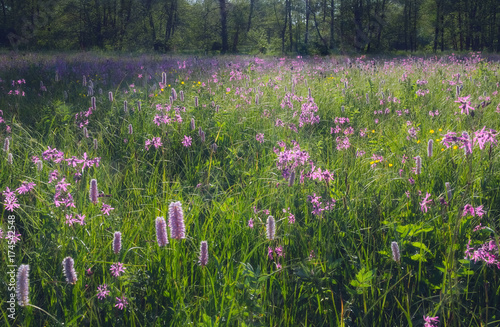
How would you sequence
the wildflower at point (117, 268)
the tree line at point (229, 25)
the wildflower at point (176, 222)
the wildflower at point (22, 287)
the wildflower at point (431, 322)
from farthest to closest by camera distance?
the tree line at point (229, 25) < the wildflower at point (117, 268) < the wildflower at point (431, 322) < the wildflower at point (176, 222) < the wildflower at point (22, 287)

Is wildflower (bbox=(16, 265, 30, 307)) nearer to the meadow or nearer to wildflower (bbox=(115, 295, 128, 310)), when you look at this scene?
the meadow

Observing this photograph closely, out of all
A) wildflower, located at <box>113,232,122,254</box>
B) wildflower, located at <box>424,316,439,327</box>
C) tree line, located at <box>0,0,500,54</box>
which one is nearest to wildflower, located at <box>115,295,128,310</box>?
wildflower, located at <box>113,232,122,254</box>

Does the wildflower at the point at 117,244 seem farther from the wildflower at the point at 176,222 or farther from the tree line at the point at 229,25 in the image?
the tree line at the point at 229,25

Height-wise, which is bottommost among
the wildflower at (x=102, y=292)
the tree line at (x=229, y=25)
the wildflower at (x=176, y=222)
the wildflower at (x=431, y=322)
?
the wildflower at (x=431, y=322)

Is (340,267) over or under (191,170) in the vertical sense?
under

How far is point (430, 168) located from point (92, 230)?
2.19 m

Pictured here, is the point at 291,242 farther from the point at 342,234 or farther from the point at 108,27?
the point at 108,27

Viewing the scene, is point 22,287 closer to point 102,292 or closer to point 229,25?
point 102,292

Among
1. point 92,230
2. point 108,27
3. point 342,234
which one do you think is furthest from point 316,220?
point 108,27

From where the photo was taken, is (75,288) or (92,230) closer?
(75,288)

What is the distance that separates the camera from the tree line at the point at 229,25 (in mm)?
33531

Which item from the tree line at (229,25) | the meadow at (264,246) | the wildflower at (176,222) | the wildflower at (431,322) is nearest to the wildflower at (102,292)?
the meadow at (264,246)

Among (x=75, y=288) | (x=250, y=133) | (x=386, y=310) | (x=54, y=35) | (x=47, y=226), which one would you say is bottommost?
(x=386, y=310)

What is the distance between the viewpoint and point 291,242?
5.86 feet
